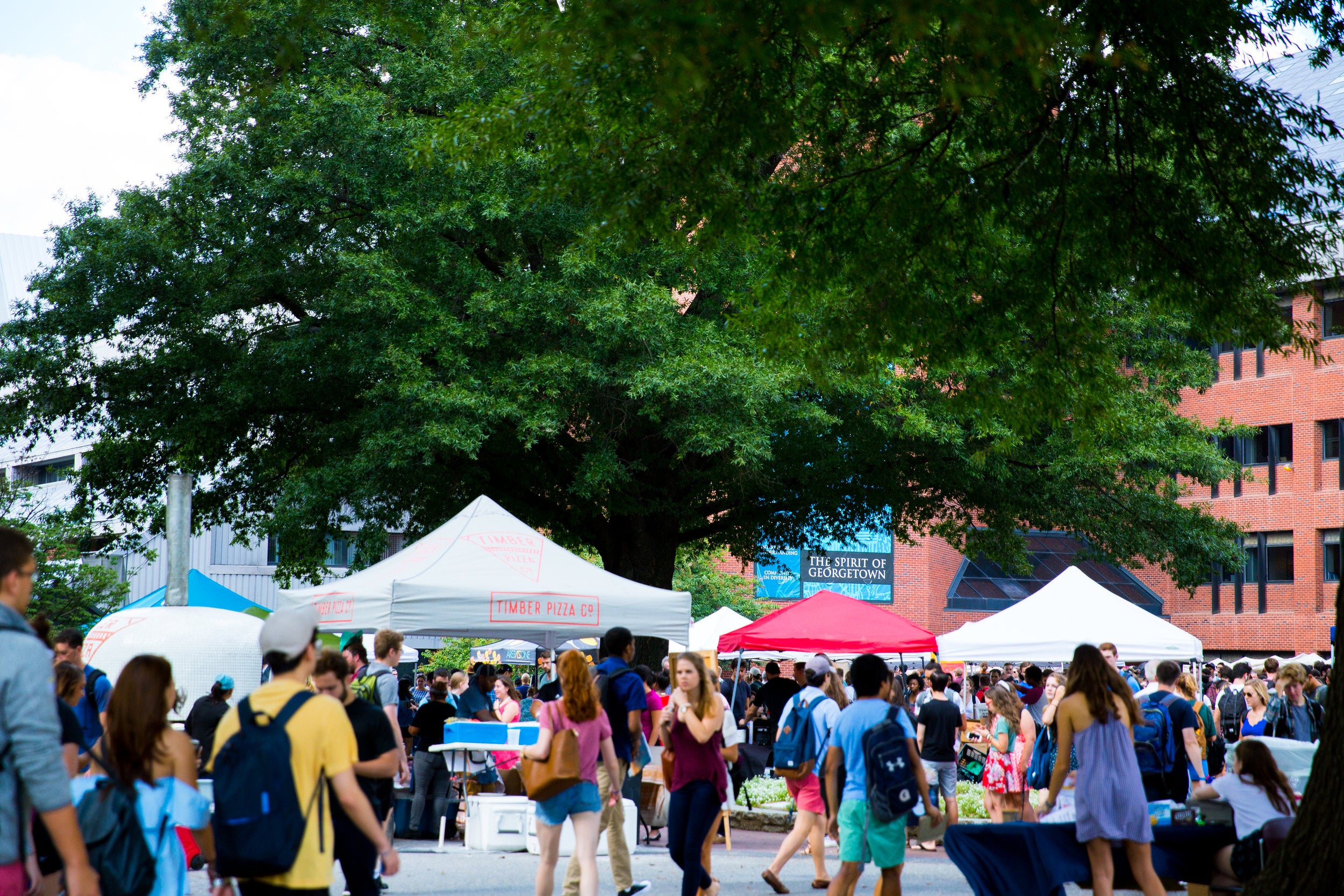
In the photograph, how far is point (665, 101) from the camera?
6.96m

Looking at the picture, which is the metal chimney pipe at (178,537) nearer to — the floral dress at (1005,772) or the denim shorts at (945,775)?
the denim shorts at (945,775)

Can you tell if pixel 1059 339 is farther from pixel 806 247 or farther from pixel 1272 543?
pixel 1272 543

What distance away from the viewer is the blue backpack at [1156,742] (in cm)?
959

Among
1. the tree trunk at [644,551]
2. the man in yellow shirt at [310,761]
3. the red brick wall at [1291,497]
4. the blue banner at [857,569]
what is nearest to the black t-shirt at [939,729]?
the tree trunk at [644,551]

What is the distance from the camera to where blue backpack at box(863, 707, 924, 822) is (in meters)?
7.07

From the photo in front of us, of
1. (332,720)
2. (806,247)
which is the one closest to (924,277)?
(806,247)

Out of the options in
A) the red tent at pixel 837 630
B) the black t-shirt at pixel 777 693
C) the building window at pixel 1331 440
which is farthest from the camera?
the building window at pixel 1331 440

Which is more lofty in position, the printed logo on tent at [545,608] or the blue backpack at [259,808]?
the printed logo on tent at [545,608]

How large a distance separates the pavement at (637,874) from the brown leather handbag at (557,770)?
2.12 m

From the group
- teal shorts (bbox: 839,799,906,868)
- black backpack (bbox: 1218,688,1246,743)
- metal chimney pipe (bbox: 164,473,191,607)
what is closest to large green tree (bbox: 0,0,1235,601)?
metal chimney pipe (bbox: 164,473,191,607)

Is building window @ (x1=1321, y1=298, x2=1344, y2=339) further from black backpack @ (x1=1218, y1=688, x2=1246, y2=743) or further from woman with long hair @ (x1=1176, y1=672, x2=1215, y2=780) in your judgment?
woman with long hair @ (x1=1176, y1=672, x2=1215, y2=780)

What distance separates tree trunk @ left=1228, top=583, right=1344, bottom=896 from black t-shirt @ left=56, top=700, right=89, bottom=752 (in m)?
5.32

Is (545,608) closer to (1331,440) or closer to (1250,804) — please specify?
(1250,804)

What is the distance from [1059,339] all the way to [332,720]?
24.0 ft
